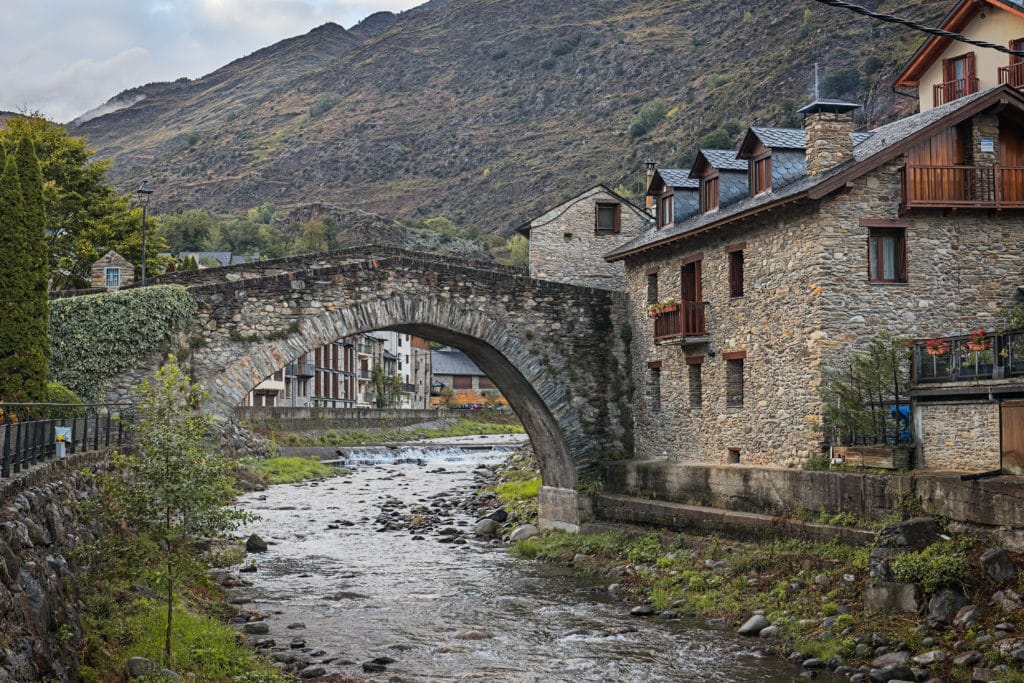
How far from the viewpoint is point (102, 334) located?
2034 centimetres

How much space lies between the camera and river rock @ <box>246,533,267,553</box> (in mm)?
23328

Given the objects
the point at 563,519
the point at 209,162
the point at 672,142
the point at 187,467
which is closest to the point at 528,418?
the point at 563,519

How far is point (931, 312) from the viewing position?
63.3 feet

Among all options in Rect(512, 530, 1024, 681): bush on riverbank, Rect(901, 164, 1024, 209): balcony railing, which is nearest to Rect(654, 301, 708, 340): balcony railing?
Rect(512, 530, 1024, 681): bush on riverbank

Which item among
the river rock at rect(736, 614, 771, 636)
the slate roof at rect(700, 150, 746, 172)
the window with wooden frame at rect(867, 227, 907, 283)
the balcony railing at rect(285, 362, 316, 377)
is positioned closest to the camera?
the river rock at rect(736, 614, 771, 636)

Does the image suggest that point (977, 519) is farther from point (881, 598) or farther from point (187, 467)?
point (187, 467)

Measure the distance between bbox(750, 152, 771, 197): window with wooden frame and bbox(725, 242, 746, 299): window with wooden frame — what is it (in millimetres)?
1223

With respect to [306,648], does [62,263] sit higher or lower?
higher

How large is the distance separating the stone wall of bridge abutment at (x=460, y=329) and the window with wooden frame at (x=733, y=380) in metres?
3.88

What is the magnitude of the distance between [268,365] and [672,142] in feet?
277

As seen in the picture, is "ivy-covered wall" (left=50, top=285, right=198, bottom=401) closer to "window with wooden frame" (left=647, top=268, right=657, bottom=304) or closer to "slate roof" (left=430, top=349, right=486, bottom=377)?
"window with wooden frame" (left=647, top=268, right=657, bottom=304)

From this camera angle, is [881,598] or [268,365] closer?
[881,598]

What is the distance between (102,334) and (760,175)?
42.7 feet

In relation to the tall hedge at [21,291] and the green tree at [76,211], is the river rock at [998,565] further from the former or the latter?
the green tree at [76,211]
